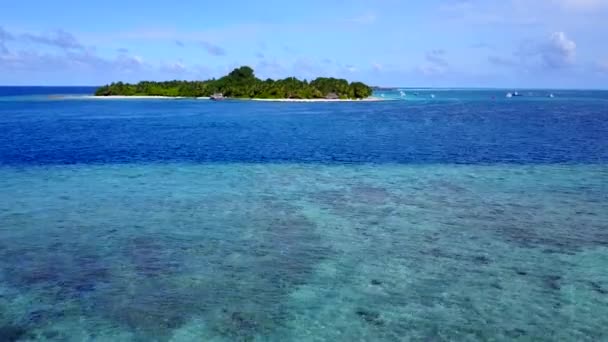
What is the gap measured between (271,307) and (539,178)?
1052 inches

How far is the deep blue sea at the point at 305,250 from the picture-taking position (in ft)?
50.3

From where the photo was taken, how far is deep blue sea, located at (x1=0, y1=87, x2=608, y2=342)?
15320mm

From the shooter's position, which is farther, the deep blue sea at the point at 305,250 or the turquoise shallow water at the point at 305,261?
the deep blue sea at the point at 305,250

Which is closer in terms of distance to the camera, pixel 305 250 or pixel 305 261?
pixel 305 261

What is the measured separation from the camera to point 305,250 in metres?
21.6

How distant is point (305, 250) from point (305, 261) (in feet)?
4.27

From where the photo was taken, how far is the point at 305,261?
800 inches

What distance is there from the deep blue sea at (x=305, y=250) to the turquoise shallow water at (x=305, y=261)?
0.08 meters

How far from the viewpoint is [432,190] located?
3309 cm

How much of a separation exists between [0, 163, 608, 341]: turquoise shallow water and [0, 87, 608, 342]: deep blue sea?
79 mm

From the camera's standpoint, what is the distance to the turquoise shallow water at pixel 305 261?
1521 centimetres

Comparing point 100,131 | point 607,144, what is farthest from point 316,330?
point 100,131

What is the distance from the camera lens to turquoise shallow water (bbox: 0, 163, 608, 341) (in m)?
15.2

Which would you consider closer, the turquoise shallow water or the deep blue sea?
the turquoise shallow water
